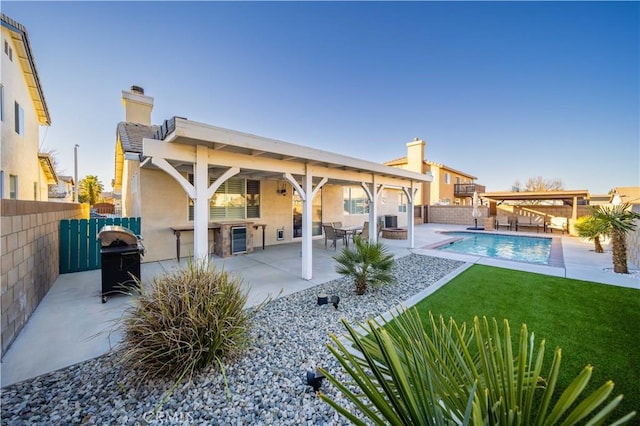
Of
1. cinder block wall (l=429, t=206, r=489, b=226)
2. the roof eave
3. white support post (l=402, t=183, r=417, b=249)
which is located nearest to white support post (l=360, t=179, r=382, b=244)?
white support post (l=402, t=183, r=417, b=249)

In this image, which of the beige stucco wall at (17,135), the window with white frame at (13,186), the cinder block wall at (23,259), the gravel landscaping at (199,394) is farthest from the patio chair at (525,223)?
the window with white frame at (13,186)

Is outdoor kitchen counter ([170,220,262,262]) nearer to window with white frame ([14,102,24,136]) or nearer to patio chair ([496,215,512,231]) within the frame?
window with white frame ([14,102,24,136])

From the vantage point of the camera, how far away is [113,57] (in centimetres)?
888

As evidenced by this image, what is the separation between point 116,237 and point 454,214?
23238 mm

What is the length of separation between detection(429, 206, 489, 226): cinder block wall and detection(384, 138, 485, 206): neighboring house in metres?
2.18

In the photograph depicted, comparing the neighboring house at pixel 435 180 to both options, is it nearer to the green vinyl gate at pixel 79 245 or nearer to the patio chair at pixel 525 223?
the patio chair at pixel 525 223

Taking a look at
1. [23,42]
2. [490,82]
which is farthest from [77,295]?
[490,82]

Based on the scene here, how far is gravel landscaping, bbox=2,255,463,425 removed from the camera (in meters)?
2.42

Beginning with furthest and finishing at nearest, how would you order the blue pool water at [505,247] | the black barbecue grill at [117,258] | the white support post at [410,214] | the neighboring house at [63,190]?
1. the neighboring house at [63,190]
2. the white support post at [410,214]
3. the blue pool water at [505,247]
4. the black barbecue grill at [117,258]

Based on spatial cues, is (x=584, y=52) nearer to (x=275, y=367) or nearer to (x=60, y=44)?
(x=275, y=367)

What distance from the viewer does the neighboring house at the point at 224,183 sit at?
197 inches

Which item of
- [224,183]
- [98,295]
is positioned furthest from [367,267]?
[224,183]

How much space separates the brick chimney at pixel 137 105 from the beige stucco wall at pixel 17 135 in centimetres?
313

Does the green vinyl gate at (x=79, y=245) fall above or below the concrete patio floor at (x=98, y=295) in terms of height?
above
